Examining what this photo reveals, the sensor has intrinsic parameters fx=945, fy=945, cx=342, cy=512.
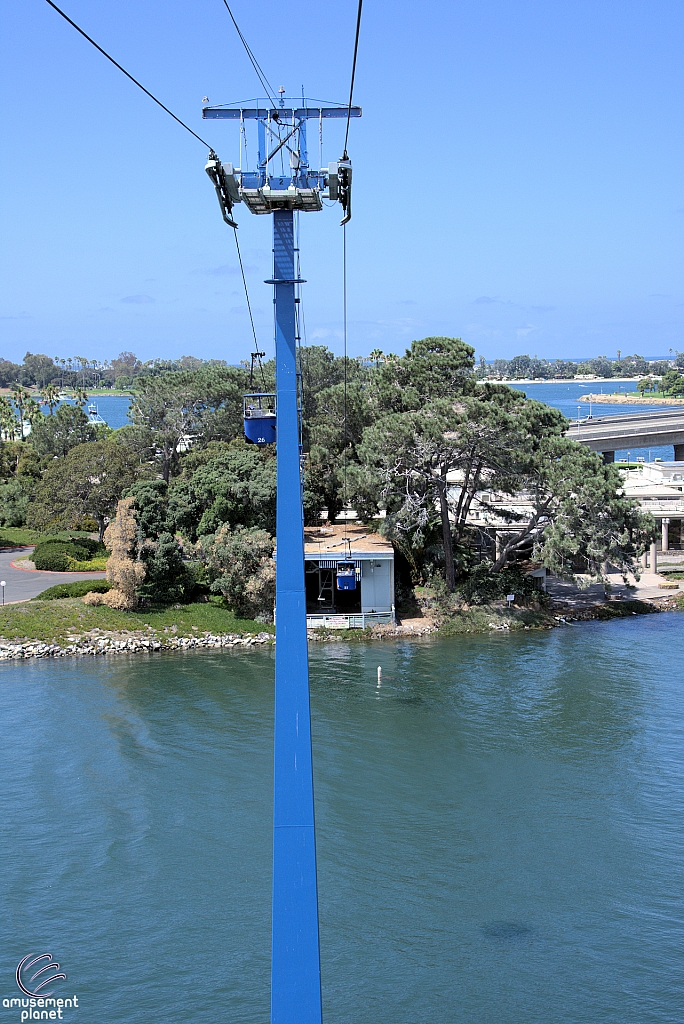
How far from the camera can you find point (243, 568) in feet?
121

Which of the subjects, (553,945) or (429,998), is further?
(553,945)

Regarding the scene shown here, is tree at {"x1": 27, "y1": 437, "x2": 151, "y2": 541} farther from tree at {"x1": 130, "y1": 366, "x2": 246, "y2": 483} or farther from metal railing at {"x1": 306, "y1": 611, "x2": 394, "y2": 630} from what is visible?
metal railing at {"x1": 306, "y1": 611, "x2": 394, "y2": 630}

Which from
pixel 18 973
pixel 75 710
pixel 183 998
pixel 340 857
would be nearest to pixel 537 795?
pixel 340 857

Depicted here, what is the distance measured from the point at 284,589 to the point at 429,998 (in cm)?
900

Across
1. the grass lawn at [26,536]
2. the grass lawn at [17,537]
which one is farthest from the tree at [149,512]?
the grass lawn at [17,537]

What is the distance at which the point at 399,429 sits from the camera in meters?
37.2

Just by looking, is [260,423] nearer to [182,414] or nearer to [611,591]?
[611,591]

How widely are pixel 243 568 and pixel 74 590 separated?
697 centimetres

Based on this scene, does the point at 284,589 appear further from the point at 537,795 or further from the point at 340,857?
the point at 537,795

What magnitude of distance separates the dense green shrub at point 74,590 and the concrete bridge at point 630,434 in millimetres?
33499

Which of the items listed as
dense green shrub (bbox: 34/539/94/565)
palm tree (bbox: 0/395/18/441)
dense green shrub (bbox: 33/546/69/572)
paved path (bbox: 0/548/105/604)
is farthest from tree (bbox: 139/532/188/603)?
palm tree (bbox: 0/395/18/441)

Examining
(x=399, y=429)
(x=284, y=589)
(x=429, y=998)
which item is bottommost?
(x=429, y=998)

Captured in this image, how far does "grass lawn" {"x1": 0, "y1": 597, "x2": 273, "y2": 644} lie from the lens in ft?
115

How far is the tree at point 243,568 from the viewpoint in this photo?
36.6 m
